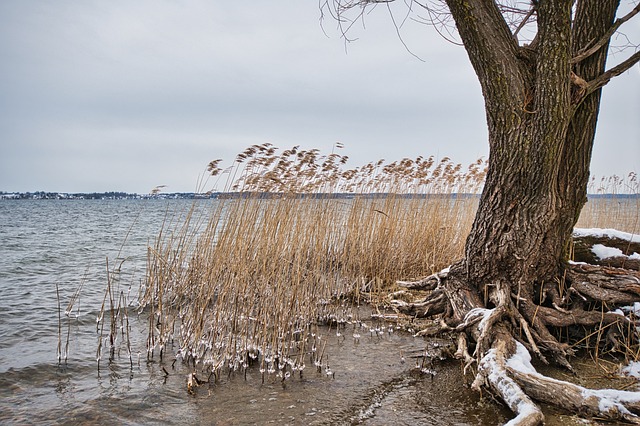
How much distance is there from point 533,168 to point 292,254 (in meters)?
2.58

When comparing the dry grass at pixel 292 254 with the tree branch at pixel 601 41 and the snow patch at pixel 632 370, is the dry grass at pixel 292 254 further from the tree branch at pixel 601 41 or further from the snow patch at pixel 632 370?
the tree branch at pixel 601 41

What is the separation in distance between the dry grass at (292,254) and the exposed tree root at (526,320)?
1.14 metres

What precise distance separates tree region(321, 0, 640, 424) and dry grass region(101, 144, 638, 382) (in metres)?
1.56

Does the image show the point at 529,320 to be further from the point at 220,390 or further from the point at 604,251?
the point at 220,390

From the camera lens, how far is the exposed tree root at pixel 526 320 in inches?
111

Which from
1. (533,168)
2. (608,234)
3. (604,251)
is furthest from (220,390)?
(608,234)

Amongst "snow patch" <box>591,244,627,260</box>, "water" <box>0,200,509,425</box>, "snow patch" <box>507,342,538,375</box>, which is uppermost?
"snow patch" <box>591,244,627,260</box>

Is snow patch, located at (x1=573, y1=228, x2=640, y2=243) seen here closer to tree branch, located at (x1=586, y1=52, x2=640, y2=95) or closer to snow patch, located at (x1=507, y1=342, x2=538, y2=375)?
tree branch, located at (x1=586, y1=52, x2=640, y2=95)

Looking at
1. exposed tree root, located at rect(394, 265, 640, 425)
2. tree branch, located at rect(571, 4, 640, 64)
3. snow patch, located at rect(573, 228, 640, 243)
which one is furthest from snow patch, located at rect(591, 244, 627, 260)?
tree branch, located at rect(571, 4, 640, 64)

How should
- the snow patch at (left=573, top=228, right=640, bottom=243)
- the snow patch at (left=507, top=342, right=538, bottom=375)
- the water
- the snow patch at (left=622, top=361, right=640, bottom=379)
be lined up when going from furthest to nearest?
the snow patch at (left=573, top=228, right=640, bottom=243) < the snow patch at (left=622, top=361, right=640, bottom=379) < the snow patch at (left=507, top=342, right=538, bottom=375) < the water

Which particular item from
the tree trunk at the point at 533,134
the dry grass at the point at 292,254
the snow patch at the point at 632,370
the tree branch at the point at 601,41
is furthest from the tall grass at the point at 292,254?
the tree branch at the point at 601,41

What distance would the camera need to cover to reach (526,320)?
146 inches

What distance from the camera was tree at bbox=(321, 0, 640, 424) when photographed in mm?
3518

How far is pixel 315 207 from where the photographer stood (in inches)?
209
